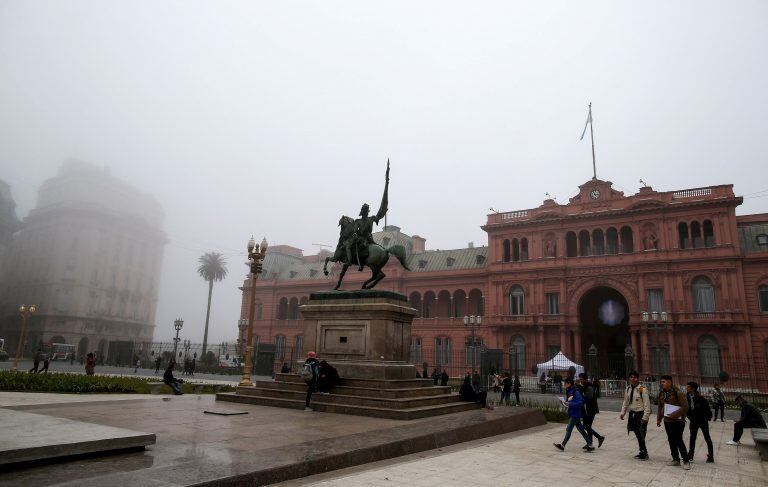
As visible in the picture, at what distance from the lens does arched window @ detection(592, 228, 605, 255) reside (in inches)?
1762

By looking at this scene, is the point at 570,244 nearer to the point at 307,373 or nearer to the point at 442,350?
the point at 442,350

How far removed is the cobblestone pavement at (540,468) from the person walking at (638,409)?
368mm

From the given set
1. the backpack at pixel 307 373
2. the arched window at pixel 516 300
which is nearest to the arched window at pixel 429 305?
the arched window at pixel 516 300

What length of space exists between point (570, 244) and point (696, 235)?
10222 mm

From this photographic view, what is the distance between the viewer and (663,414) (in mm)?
8969

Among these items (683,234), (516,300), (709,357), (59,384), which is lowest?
(59,384)

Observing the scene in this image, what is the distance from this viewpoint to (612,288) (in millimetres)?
43406

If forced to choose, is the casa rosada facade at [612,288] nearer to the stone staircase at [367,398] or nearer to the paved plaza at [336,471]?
the stone staircase at [367,398]

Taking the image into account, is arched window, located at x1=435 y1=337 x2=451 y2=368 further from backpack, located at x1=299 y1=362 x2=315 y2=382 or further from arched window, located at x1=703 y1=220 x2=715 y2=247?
backpack, located at x1=299 y1=362 x2=315 y2=382

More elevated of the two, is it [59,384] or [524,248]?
[524,248]

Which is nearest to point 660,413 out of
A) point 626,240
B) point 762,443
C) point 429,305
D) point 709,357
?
point 762,443

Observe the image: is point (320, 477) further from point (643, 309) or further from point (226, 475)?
point (643, 309)

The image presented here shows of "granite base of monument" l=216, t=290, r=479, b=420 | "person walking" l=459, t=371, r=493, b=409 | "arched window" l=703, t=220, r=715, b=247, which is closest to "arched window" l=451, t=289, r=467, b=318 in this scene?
"arched window" l=703, t=220, r=715, b=247

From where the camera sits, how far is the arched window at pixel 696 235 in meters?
41.1
